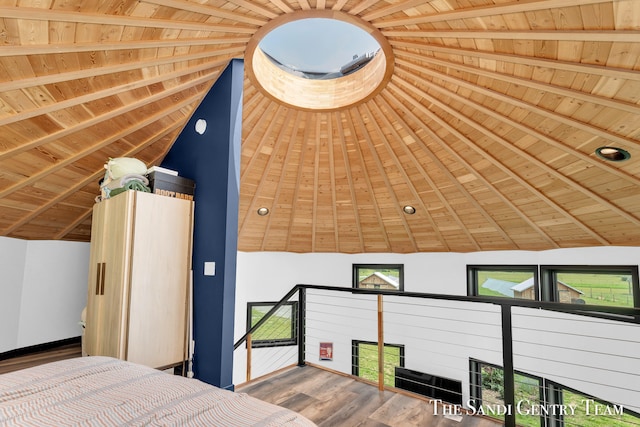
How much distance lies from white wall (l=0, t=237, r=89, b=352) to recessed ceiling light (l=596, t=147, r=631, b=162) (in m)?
6.31

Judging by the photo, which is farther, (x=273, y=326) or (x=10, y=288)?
(x=273, y=326)

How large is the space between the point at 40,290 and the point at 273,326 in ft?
13.0

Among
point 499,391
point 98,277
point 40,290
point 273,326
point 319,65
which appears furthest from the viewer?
point 273,326

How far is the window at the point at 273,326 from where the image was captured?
22.5ft

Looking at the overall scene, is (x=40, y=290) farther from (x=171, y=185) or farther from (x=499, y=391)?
(x=499, y=391)

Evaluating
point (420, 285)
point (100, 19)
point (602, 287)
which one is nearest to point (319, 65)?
point (100, 19)

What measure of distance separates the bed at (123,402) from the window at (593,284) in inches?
194

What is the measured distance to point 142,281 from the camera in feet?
8.98

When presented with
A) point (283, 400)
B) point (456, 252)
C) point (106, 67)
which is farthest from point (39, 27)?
point (456, 252)

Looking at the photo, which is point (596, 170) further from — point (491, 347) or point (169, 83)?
→ point (169, 83)

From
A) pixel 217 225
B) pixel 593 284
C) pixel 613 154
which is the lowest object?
pixel 593 284

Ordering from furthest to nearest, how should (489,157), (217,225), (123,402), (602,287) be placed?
(602,287)
(489,157)
(217,225)
(123,402)

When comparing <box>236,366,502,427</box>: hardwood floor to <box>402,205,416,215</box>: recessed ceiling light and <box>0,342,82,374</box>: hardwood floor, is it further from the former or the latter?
<box>402,205,416,215</box>: recessed ceiling light

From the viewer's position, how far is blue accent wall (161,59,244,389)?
2783 mm
